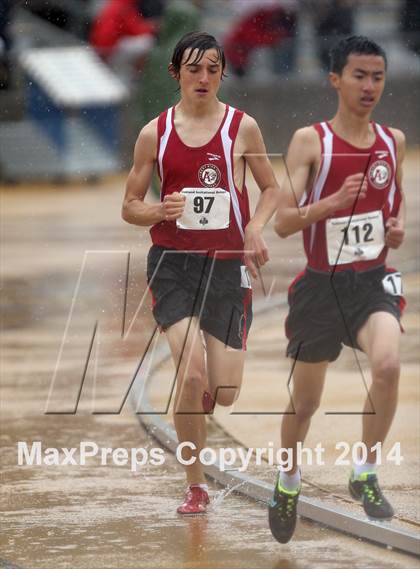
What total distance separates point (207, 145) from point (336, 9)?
12325 mm

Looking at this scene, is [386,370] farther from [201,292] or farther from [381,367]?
[201,292]

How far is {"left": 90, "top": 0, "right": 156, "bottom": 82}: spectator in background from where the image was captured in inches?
669

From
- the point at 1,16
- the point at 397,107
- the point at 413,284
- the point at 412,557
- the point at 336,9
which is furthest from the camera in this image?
the point at 1,16

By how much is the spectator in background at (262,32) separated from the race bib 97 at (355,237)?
27.7 feet

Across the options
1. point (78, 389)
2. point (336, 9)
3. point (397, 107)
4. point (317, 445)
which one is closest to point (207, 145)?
point (317, 445)

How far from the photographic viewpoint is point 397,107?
459 inches

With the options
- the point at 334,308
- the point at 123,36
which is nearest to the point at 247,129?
the point at 334,308

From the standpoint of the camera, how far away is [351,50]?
6633 millimetres

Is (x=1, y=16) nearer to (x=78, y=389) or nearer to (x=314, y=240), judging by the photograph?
(x=78, y=389)

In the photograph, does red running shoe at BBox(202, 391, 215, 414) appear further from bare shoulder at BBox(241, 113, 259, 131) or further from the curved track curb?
bare shoulder at BBox(241, 113, 259, 131)

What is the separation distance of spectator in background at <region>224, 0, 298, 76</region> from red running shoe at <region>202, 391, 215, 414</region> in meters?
8.21

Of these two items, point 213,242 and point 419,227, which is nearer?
point 213,242

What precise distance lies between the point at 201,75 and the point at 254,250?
75 centimetres

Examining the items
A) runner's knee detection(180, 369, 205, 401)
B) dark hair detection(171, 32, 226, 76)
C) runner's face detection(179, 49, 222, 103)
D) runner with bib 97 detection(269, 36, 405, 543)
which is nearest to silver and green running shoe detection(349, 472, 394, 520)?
runner with bib 97 detection(269, 36, 405, 543)
